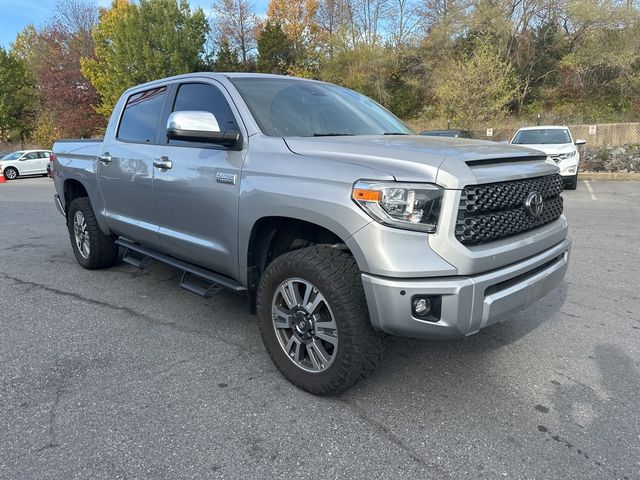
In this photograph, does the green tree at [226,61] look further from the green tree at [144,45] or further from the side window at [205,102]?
the side window at [205,102]

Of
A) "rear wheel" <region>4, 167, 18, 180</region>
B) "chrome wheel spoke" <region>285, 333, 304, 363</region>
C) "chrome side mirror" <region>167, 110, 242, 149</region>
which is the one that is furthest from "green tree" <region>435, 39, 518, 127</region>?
"rear wheel" <region>4, 167, 18, 180</region>

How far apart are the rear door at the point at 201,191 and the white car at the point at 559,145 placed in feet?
35.8

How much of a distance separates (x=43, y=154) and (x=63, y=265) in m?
25.3

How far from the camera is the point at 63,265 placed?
5.95 m

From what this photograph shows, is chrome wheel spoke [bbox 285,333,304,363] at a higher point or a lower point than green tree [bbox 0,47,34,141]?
lower

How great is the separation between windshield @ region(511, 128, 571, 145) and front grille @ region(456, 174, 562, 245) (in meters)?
11.9

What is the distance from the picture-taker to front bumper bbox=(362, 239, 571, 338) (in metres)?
2.31

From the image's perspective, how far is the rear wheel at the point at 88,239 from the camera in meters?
5.25

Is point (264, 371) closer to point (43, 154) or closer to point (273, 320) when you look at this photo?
point (273, 320)

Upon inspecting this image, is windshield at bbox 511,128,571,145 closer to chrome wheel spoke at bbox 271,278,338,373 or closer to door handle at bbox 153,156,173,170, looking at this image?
door handle at bbox 153,156,173,170

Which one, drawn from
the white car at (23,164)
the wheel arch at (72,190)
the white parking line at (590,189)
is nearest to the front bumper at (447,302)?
the wheel arch at (72,190)

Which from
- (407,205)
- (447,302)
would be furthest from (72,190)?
(447,302)

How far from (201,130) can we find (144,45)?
37223 mm

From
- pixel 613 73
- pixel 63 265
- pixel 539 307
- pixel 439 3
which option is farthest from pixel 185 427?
pixel 439 3
